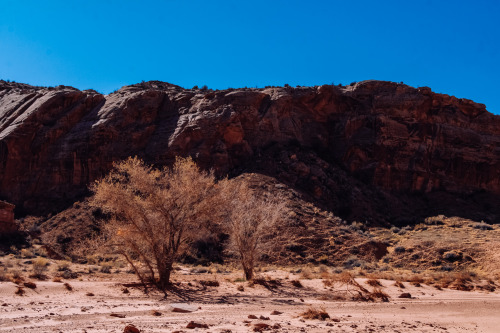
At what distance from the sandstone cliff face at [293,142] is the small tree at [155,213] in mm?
21015

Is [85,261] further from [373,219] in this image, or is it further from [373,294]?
[373,219]

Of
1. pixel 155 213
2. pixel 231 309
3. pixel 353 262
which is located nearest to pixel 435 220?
pixel 353 262

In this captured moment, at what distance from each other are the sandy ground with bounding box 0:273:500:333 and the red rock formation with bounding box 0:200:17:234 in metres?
12.9

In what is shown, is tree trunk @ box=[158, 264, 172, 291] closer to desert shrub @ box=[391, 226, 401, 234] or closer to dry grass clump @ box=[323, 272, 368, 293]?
dry grass clump @ box=[323, 272, 368, 293]

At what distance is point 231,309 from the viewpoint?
13.2m

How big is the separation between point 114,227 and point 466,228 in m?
29.8

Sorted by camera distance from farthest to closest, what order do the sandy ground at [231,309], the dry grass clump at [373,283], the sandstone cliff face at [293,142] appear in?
the sandstone cliff face at [293,142], the dry grass clump at [373,283], the sandy ground at [231,309]

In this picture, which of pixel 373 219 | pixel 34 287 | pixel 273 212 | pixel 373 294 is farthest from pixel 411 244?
pixel 34 287

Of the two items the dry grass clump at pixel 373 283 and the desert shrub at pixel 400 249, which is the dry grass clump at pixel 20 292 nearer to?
the dry grass clump at pixel 373 283

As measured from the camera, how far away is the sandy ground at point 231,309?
10.5 metres

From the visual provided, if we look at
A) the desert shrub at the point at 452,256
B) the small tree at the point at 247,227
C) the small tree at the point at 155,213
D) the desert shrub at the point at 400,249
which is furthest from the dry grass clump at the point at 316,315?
the desert shrub at the point at 400,249

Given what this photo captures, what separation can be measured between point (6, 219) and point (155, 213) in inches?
649

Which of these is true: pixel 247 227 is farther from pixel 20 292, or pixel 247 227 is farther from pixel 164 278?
pixel 20 292

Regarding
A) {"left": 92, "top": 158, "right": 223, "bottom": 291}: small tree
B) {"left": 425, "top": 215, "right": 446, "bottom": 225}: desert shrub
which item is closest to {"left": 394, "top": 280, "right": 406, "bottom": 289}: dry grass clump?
{"left": 92, "top": 158, "right": 223, "bottom": 291}: small tree
